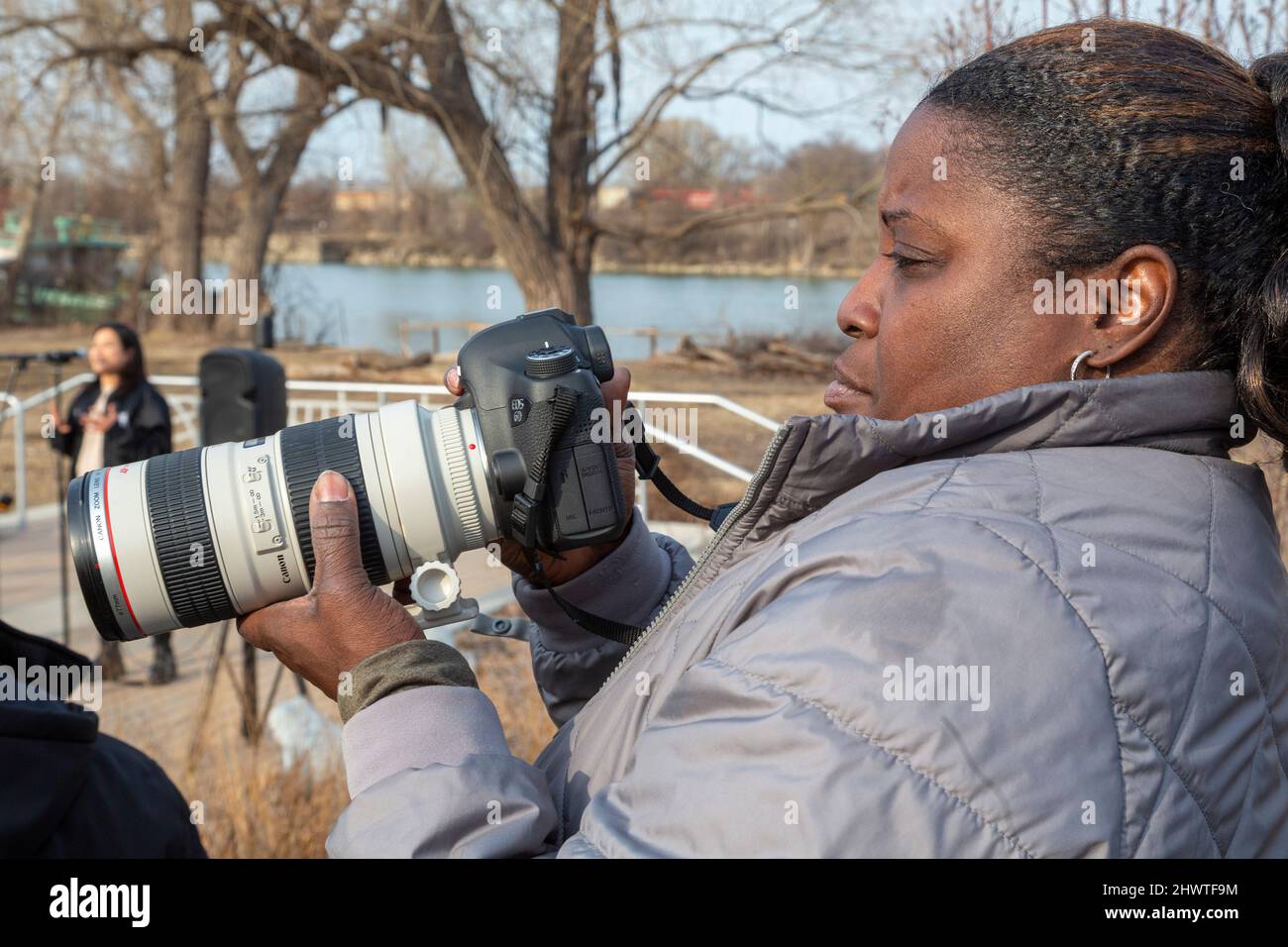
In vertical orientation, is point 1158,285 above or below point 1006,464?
above

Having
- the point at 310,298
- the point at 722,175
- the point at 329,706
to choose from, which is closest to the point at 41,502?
the point at 329,706

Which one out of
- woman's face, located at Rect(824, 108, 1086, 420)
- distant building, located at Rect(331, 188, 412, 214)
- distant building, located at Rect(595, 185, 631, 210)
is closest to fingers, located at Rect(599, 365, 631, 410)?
woman's face, located at Rect(824, 108, 1086, 420)

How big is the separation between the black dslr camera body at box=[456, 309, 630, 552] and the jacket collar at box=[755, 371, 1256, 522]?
396mm

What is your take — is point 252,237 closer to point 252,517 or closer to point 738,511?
point 252,517

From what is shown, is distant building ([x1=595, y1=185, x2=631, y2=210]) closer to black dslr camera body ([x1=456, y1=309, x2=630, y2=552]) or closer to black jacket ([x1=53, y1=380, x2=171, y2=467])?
black jacket ([x1=53, y1=380, x2=171, y2=467])

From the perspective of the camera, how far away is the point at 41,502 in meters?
9.60

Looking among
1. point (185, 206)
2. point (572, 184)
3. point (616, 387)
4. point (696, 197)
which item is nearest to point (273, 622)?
point (616, 387)

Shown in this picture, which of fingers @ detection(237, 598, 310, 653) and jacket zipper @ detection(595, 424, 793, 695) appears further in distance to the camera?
fingers @ detection(237, 598, 310, 653)

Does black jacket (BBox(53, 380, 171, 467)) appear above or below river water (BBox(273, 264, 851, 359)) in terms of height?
below

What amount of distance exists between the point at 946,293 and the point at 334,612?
776mm

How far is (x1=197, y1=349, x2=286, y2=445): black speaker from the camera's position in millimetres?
3955

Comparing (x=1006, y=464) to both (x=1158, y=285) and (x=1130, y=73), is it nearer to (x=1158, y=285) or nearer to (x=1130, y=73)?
(x=1158, y=285)

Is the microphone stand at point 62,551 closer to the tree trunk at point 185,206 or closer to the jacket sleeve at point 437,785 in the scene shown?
the jacket sleeve at point 437,785
